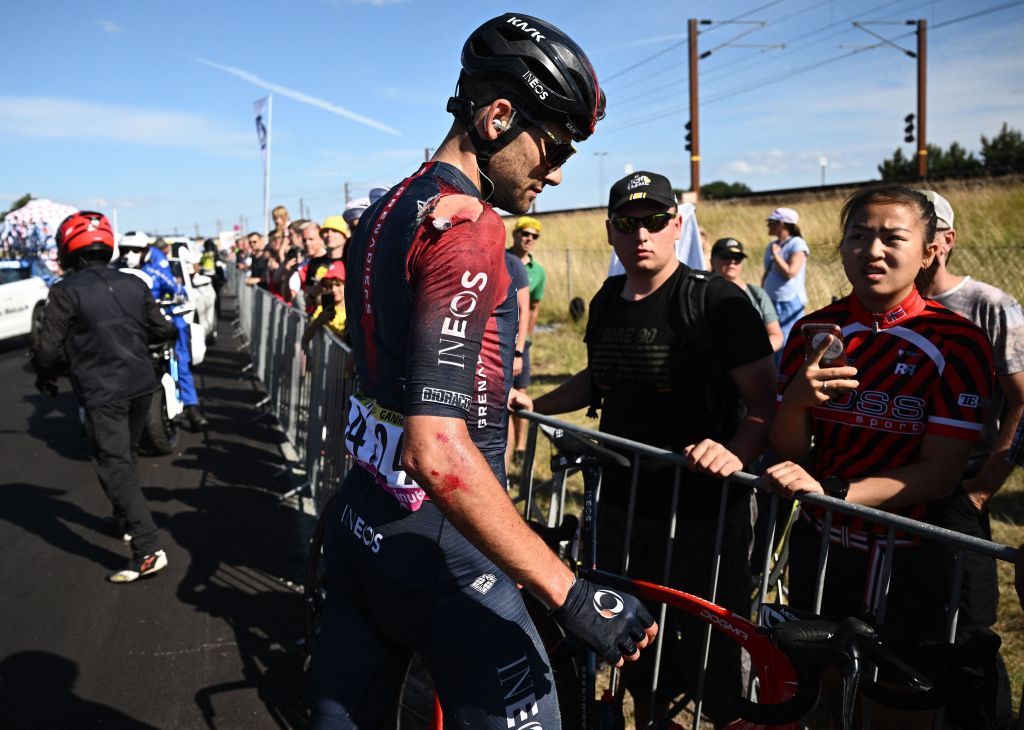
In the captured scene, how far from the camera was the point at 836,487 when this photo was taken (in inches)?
90.3

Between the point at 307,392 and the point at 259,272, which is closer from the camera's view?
the point at 307,392

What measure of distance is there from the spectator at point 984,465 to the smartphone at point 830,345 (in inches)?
26.8

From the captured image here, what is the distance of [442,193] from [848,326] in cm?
154

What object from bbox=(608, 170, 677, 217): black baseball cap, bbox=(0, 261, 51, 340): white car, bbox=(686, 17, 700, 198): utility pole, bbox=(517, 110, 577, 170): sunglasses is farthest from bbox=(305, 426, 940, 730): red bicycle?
bbox=(686, 17, 700, 198): utility pole

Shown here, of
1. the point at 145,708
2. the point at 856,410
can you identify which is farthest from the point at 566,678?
the point at 145,708

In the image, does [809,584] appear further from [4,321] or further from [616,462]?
[4,321]

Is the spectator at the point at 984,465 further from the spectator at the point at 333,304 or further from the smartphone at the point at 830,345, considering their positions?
the spectator at the point at 333,304

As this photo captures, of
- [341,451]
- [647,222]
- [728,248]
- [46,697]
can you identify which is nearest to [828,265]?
[728,248]

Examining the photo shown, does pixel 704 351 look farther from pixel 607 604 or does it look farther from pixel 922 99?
pixel 922 99

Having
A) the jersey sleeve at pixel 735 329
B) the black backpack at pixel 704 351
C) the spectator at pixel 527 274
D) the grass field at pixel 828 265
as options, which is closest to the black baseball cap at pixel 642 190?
the black backpack at pixel 704 351

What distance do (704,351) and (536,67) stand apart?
60.2 inches

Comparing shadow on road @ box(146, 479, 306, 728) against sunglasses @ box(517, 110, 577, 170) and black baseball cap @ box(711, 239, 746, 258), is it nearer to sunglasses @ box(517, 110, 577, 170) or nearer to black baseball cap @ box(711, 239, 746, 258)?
sunglasses @ box(517, 110, 577, 170)

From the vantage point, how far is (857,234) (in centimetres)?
248

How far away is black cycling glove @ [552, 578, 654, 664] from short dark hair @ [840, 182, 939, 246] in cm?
163
